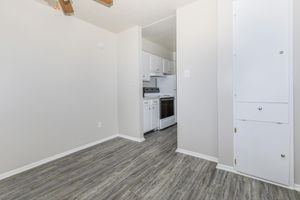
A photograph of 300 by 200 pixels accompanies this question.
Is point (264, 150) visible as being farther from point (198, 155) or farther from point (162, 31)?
point (162, 31)

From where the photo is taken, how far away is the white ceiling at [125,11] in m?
2.21

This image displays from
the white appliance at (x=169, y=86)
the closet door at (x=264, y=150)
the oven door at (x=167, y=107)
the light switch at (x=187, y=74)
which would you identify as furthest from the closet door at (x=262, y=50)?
the white appliance at (x=169, y=86)

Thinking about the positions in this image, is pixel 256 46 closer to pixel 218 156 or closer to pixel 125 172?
pixel 218 156

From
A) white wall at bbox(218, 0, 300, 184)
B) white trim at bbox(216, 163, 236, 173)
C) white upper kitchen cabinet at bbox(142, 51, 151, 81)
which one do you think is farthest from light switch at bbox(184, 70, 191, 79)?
white upper kitchen cabinet at bbox(142, 51, 151, 81)

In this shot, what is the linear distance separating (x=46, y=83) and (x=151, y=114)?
2261 mm

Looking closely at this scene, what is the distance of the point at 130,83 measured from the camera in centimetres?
314

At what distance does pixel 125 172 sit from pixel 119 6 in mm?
2577

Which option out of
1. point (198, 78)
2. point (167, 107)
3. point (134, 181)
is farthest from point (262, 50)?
point (167, 107)

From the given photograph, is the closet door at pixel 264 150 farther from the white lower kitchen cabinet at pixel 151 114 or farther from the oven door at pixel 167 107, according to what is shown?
the oven door at pixel 167 107

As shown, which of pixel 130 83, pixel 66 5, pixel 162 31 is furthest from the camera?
pixel 162 31

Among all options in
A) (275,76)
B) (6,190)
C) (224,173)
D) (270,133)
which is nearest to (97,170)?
(6,190)

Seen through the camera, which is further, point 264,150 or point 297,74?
point 264,150

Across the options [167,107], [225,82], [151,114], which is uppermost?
[225,82]

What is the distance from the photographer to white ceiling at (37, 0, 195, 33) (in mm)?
2211
